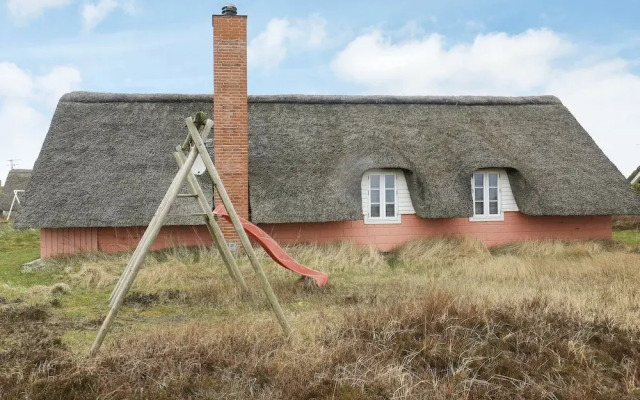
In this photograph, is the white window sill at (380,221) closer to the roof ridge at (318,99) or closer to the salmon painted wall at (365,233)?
the salmon painted wall at (365,233)

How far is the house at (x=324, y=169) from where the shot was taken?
41.5 feet

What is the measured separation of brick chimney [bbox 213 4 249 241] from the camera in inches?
488

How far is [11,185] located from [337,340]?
133 feet

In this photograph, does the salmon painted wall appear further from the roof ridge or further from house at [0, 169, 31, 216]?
house at [0, 169, 31, 216]

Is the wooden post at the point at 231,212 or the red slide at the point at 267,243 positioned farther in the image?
the red slide at the point at 267,243

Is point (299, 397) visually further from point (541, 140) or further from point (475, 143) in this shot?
point (541, 140)

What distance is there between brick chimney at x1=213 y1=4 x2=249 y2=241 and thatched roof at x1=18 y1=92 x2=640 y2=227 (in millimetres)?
822

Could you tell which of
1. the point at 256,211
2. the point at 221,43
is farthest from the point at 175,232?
the point at 221,43

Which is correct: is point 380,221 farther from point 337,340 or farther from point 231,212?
point 337,340

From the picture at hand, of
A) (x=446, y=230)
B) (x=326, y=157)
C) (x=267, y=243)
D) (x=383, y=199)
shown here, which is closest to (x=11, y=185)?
(x=326, y=157)

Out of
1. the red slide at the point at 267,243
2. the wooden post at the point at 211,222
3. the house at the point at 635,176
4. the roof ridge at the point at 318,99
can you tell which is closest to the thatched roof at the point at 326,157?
the roof ridge at the point at 318,99

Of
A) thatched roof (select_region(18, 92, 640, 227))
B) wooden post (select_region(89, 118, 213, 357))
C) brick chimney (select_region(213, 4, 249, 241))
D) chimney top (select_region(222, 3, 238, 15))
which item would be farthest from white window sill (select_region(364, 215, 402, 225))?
wooden post (select_region(89, 118, 213, 357))

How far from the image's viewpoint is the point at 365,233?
14172 millimetres

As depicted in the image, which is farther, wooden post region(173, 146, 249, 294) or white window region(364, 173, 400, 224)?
white window region(364, 173, 400, 224)
